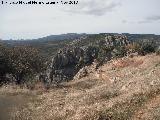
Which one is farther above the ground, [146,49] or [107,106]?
[146,49]

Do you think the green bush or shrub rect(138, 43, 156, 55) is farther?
the green bush

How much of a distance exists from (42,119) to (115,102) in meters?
5.13

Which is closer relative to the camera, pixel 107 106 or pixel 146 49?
pixel 107 106

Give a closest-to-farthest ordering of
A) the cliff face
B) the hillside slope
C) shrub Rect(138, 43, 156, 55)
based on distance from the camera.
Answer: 1. the hillside slope
2. shrub Rect(138, 43, 156, 55)
3. the cliff face

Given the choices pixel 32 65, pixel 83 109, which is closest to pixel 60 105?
pixel 83 109

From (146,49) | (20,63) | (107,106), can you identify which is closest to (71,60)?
(20,63)

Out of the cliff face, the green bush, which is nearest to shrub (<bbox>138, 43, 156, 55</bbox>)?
the green bush

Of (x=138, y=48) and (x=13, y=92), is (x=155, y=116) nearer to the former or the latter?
(x=13, y=92)

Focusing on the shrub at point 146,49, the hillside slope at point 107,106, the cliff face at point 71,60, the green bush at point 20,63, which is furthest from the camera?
the cliff face at point 71,60

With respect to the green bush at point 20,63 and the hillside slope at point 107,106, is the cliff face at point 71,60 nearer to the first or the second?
the green bush at point 20,63

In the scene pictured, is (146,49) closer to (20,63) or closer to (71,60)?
(20,63)

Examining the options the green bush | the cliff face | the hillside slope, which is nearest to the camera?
the hillside slope

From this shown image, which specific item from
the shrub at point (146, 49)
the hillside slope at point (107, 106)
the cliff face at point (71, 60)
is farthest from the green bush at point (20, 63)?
the hillside slope at point (107, 106)

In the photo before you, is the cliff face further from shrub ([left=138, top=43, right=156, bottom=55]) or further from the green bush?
shrub ([left=138, top=43, right=156, bottom=55])
